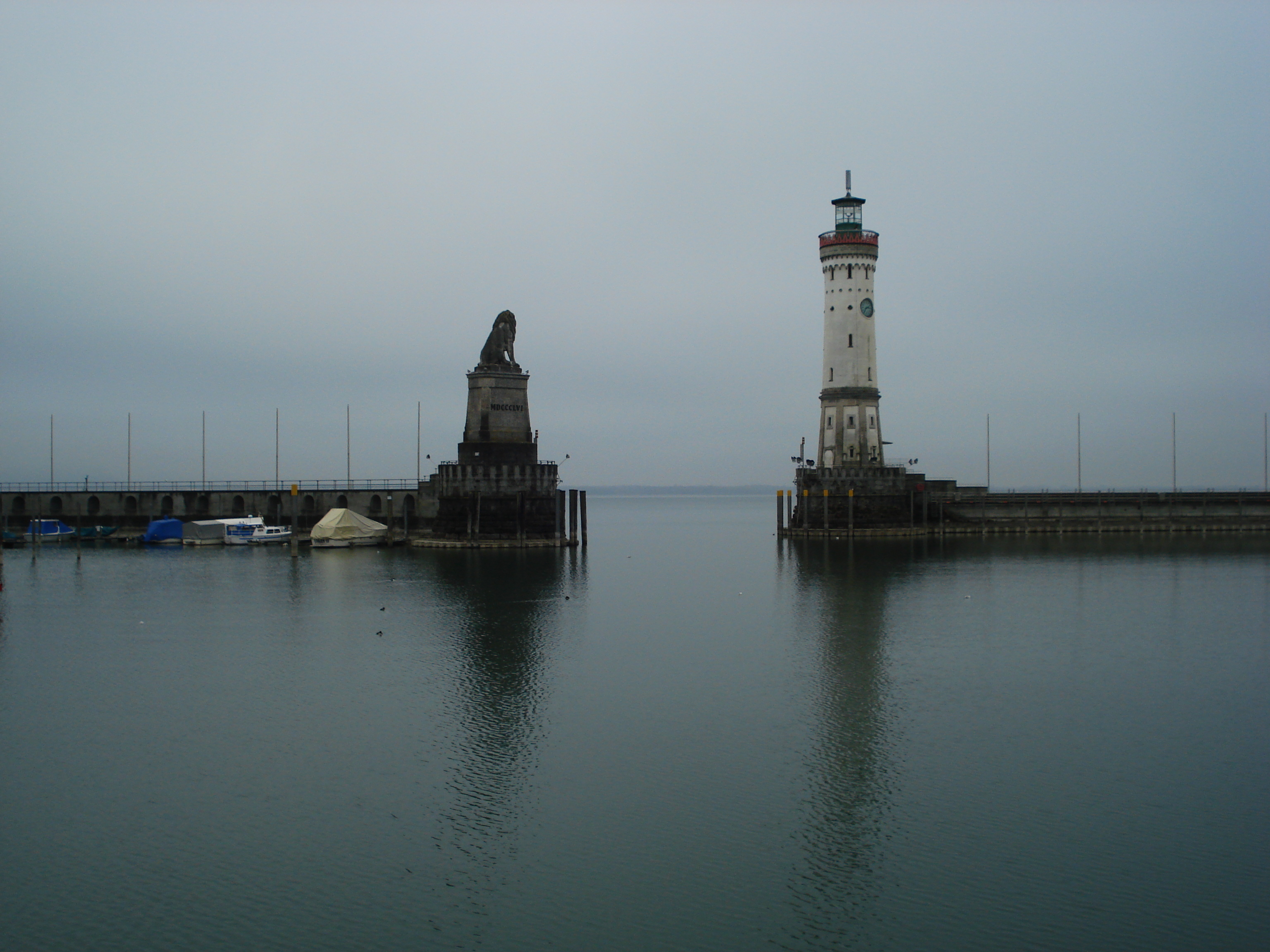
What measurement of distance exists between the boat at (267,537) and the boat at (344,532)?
12.9 feet

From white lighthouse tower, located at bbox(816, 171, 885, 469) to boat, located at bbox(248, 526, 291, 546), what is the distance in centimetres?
4420

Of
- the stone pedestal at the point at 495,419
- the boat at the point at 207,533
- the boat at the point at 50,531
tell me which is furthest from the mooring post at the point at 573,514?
the boat at the point at 50,531

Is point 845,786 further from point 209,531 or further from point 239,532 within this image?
point 209,531

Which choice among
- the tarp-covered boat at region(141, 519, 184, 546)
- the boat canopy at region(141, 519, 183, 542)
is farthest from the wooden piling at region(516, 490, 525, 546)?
the boat canopy at region(141, 519, 183, 542)

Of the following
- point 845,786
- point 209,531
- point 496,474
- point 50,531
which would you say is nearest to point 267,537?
point 209,531

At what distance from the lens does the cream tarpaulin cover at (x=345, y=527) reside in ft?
266

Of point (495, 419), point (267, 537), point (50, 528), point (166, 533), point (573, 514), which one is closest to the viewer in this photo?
point (495, 419)

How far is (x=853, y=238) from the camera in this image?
83375 millimetres

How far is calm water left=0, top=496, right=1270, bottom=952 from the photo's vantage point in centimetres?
1714

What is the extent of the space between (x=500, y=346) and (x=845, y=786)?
186ft

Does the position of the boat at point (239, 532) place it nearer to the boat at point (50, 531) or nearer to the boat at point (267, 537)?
the boat at point (267, 537)

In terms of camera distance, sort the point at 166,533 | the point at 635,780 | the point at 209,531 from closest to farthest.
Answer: the point at 635,780 → the point at 209,531 → the point at 166,533

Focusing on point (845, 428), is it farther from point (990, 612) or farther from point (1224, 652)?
point (1224, 652)

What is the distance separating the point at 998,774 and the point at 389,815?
13.2 metres
